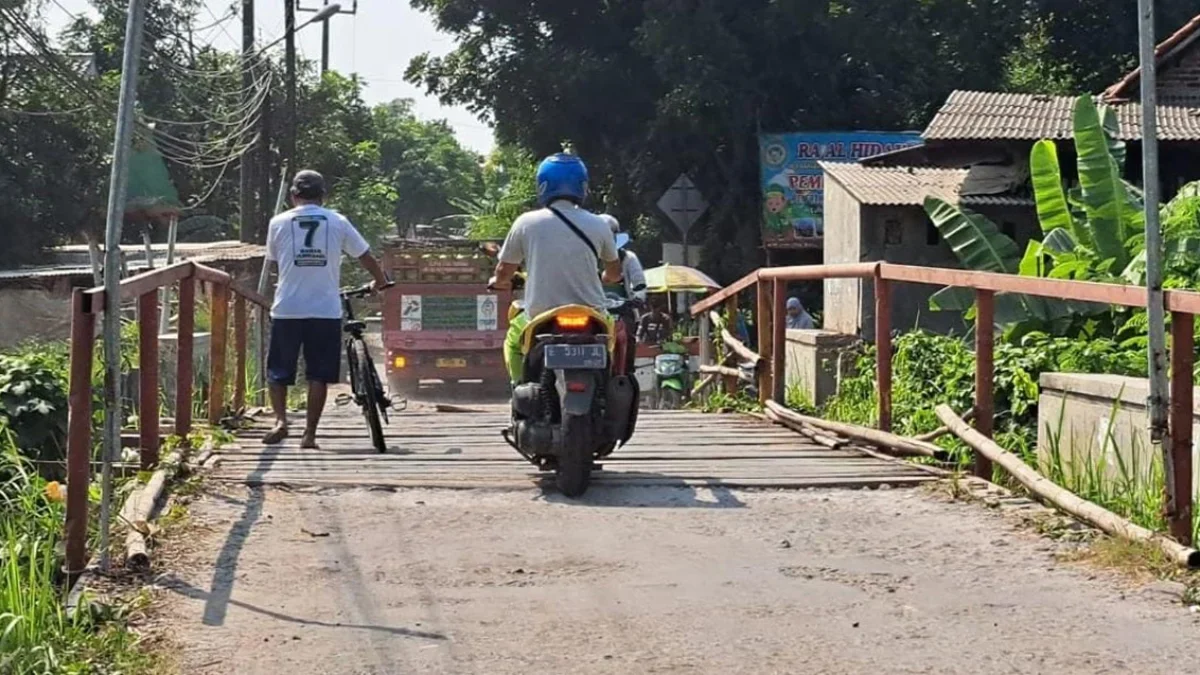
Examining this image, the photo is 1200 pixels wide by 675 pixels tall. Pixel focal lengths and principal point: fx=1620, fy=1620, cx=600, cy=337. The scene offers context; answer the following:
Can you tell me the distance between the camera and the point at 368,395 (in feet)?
29.7

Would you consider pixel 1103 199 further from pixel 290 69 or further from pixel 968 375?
pixel 290 69

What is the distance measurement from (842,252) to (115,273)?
16.6 m

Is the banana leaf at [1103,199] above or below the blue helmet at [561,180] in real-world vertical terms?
above

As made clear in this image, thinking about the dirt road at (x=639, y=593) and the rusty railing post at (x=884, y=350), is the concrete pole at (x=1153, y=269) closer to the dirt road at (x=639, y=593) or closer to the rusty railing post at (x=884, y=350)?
the dirt road at (x=639, y=593)

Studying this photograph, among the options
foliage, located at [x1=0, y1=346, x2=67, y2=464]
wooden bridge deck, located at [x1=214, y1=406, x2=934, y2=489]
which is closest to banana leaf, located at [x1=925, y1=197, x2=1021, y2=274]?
wooden bridge deck, located at [x1=214, y1=406, x2=934, y2=489]

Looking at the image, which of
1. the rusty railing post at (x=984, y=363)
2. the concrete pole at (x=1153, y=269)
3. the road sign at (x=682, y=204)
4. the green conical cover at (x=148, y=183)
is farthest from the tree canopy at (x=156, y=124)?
the concrete pole at (x=1153, y=269)

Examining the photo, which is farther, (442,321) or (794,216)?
(794,216)

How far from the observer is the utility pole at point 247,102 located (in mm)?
28859

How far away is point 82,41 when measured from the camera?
39.8 meters

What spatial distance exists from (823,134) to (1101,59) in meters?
6.57

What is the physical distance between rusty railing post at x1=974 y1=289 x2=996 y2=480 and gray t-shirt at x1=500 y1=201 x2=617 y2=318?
182cm

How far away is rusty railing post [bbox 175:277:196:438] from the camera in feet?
27.7

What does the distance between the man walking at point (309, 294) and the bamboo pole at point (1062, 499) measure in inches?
130

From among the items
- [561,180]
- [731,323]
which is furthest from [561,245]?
[731,323]
